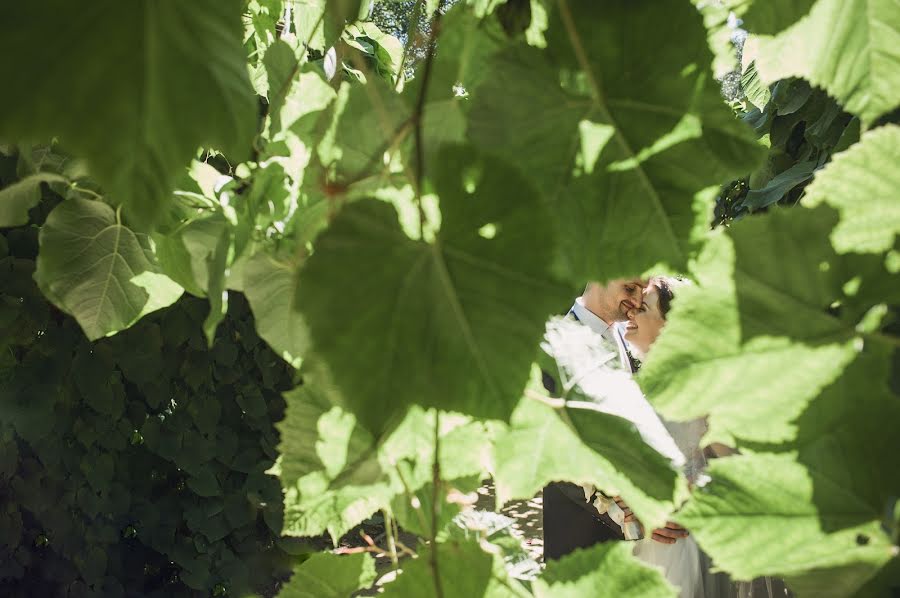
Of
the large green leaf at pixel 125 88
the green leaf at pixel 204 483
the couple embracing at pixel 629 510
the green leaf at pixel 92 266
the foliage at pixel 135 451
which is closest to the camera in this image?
the large green leaf at pixel 125 88

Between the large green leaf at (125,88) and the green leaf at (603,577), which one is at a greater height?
A: the large green leaf at (125,88)

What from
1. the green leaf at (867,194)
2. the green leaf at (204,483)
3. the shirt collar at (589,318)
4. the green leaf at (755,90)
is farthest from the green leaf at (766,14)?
the green leaf at (204,483)

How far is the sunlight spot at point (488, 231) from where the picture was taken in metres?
0.28

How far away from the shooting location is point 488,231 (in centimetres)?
30

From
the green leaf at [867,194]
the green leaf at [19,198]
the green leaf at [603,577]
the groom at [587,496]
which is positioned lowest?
the groom at [587,496]

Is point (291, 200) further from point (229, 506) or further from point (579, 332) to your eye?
point (229, 506)

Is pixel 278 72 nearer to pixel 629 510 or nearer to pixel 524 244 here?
pixel 524 244

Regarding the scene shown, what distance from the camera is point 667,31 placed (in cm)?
31

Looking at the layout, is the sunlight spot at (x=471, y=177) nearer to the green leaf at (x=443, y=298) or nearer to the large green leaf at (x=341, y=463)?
the green leaf at (x=443, y=298)

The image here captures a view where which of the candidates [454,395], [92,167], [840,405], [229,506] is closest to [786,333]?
[840,405]

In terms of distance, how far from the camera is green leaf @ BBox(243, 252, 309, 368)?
485 mm

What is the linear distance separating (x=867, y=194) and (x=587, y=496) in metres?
1.90

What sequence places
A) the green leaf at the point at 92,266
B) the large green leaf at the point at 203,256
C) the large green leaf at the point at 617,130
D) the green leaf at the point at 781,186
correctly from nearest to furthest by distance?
the large green leaf at the point at 617,130 → the large green leaf at the point at 203,256 → the green leaf at the point at 92,266 → the green leaf at the point at 781,186

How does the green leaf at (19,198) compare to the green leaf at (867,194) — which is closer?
the green leaf at (867,194)
